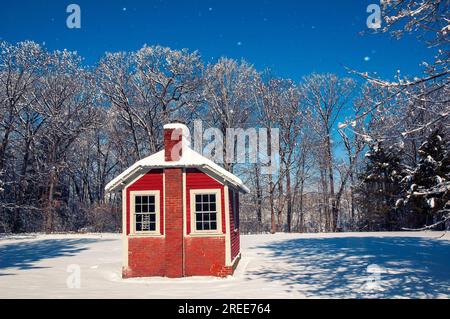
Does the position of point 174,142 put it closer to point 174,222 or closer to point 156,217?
point 156,217

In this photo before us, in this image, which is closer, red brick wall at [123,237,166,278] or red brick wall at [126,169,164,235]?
red brick wall at [123,237,166,278]

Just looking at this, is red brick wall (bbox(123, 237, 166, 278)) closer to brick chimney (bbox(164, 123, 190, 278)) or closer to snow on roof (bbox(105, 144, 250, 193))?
brick chimney (bbox(164, 123, 190, 278))

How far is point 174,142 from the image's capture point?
15.2 metres

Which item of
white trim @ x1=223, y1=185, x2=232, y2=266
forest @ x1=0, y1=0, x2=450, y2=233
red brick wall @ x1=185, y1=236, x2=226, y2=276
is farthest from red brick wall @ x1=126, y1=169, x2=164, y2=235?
forest @ x1=0, y1=0, x2=450, y2=233

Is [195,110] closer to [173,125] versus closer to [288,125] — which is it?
[288,125]

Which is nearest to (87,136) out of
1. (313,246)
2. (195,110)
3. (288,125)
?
(195,110)

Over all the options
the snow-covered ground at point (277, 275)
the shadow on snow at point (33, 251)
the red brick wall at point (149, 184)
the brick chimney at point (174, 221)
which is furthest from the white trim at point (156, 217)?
the shadow on snow at point (33, 251)

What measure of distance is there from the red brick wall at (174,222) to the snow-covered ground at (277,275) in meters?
0.58

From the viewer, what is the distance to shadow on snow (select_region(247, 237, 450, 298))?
11422 millimetres

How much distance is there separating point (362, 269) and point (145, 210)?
26.2 feet

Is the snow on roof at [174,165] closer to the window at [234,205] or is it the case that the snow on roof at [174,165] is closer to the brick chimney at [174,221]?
the brick chimney at [174,221]

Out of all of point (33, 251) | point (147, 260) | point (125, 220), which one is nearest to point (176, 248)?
point (147, 260)

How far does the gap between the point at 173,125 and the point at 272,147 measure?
21.2 m

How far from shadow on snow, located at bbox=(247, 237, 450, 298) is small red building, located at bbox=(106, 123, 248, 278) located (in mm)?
1826
